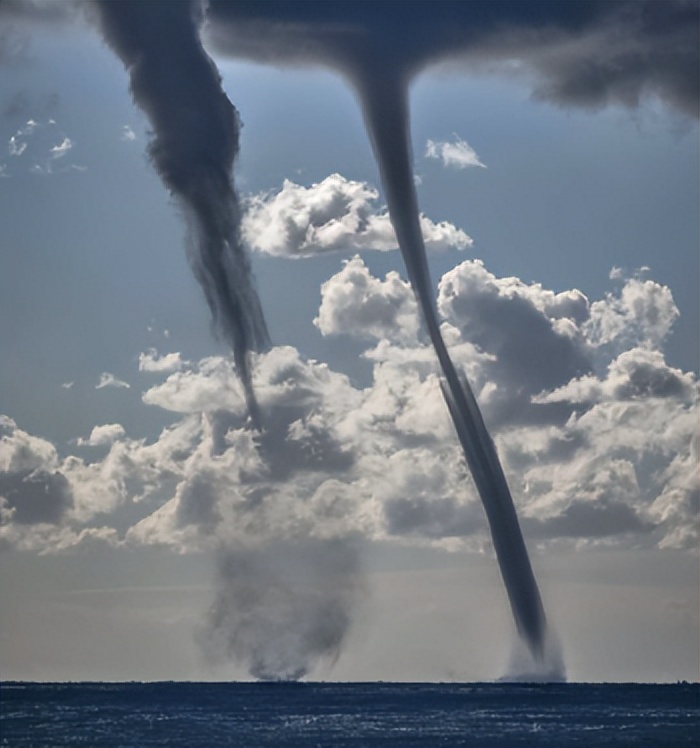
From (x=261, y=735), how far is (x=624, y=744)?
3351 centimetres

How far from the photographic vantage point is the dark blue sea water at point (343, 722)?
376 ft

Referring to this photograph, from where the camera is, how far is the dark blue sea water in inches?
4510

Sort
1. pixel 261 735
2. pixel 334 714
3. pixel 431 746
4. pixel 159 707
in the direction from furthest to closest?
pixel 159 707 < pixel 334 714 < pixel 261 735 < pixel 431 746

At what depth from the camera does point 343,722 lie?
137 metres

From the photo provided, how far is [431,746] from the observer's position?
4301 inches

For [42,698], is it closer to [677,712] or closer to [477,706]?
[477,706]

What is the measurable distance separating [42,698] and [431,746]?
9257cm

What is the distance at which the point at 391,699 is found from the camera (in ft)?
640

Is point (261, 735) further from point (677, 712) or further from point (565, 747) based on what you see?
point (677, 712)

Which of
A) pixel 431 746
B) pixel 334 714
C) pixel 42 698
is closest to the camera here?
pixel 431 746

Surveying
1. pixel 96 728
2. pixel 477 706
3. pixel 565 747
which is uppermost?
pixel 477 706

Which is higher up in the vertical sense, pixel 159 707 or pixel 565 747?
pixel 159 707

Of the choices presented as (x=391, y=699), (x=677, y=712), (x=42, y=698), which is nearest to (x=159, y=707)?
(x=42, y=698)

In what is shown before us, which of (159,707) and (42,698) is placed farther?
(42,698)
